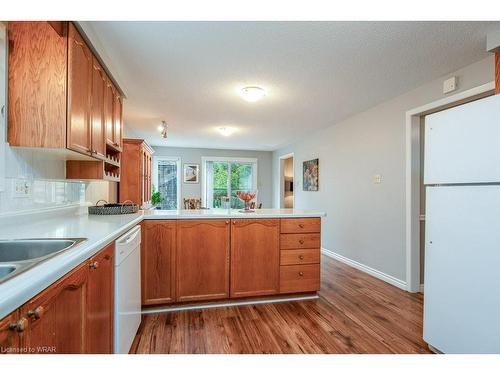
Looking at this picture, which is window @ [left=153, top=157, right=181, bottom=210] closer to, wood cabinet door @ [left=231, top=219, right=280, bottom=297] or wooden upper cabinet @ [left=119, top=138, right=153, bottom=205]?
wooden upper cabinet @ [left=119, top=138, right=153, bottom=205]

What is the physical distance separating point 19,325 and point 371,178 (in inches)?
149

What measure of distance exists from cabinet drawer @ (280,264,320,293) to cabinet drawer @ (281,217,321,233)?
1.20 ft

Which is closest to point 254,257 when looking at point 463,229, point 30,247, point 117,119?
point 463,229

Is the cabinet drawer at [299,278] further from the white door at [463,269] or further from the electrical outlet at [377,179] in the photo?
the electrical outlet at [377,179]

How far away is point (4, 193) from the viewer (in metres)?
1.55

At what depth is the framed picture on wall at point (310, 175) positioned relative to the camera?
5.20 m

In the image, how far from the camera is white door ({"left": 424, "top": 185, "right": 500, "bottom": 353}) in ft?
4.80

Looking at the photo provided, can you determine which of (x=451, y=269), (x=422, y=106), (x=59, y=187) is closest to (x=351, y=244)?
(x=422, y=106)

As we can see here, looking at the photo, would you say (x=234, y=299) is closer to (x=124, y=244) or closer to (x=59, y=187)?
(x=124, y=244)

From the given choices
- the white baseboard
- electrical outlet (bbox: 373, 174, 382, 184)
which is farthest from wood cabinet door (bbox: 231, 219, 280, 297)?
electrical outlet (bbox: 373, 174, 382, 184)

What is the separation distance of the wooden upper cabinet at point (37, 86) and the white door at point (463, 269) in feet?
7.87

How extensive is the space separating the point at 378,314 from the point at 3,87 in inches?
126

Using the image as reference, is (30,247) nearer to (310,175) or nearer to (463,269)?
(463,269)
